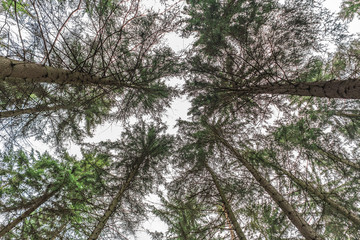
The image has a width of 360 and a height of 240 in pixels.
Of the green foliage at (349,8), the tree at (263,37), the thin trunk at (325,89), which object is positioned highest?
the green foliage at (349,8)

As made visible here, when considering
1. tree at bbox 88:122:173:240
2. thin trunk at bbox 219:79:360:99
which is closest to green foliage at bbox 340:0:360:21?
thin trunk at bbox 219:79:360:99

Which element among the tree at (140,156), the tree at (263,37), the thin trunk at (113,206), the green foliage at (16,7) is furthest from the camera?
the tree at (140,156)

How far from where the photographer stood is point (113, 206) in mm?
5223

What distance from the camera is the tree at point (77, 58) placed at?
8.76 feet

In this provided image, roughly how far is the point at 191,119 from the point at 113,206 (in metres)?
4.06

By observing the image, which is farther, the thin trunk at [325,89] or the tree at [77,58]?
the thin trunk at [325,89]

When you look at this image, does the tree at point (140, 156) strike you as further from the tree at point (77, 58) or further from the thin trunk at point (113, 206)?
the tree at point (77, 58)

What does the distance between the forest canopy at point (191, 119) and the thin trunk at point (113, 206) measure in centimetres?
5

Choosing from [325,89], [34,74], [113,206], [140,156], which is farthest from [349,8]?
[113,206]

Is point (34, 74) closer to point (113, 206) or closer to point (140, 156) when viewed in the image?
point (113, 206)

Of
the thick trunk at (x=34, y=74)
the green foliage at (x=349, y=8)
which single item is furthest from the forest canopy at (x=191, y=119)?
the green foliage at (x=349, y=8)

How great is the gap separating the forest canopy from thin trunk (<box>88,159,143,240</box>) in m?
0.05

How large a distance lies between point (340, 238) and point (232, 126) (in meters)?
5.40

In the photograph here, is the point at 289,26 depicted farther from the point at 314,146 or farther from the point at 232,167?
the point at 232,167
